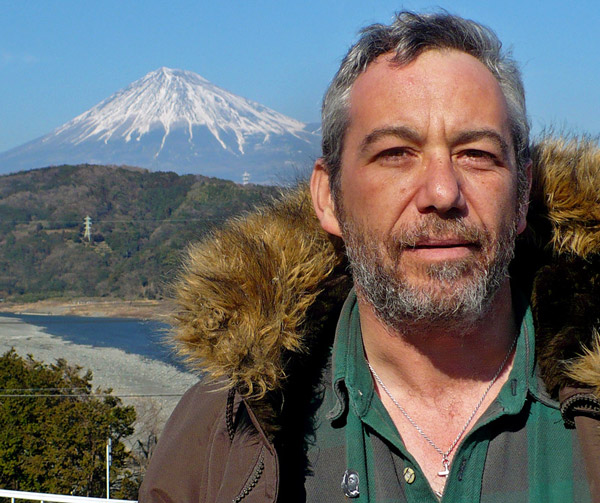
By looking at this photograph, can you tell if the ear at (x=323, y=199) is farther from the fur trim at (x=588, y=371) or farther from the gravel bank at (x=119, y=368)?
the gravel bank at (x=119, y=368)

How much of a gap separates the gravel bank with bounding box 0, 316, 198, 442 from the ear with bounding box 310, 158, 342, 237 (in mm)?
27181

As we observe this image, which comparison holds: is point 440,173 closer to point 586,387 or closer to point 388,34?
point 388,34

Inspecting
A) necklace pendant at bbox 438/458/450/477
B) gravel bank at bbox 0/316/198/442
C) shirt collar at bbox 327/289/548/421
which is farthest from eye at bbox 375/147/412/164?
gravel bank at bbox 0/316/198/442

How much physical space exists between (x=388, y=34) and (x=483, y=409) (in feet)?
3.44

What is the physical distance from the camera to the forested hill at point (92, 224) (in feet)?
195

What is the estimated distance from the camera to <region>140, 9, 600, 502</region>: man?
1707 millimetres

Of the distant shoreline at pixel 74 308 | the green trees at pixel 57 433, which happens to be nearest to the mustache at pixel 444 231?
the green trees at pixel 57 433

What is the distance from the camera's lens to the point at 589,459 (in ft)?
5.24

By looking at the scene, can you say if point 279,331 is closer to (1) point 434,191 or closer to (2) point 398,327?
(2) point 398,327

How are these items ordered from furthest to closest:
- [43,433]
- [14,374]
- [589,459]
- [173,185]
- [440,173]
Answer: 1. [173,185]
2. [14,374]
3. [43,433]
4. [440,173]
5. [589,459]

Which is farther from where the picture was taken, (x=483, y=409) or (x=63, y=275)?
(x=63, y=275)

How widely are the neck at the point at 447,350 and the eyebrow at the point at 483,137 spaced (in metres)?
0.36

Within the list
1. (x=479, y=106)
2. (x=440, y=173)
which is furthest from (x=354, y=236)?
(x=479, y=106)

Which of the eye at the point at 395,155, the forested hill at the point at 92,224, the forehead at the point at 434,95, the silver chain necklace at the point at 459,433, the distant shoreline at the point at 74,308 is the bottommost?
the silver chain necklace at the point at 459,433
